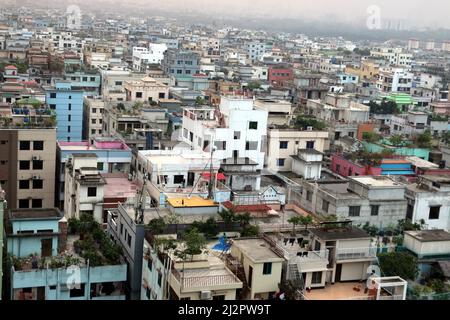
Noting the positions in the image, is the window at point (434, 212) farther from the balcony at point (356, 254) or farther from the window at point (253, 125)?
the window at point (253, 125)

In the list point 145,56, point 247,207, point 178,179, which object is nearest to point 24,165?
point 178,179

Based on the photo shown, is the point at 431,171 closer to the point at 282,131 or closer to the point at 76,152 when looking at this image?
the point at 282,131

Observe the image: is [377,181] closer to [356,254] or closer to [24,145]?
[356,254]

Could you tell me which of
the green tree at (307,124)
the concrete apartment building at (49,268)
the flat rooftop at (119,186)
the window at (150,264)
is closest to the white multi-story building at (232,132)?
the flat rooftop at (119,186)

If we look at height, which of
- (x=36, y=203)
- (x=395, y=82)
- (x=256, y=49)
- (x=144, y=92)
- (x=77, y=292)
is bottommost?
(x=36, y=203)

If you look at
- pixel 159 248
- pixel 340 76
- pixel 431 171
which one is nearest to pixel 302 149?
pixel 431 171
